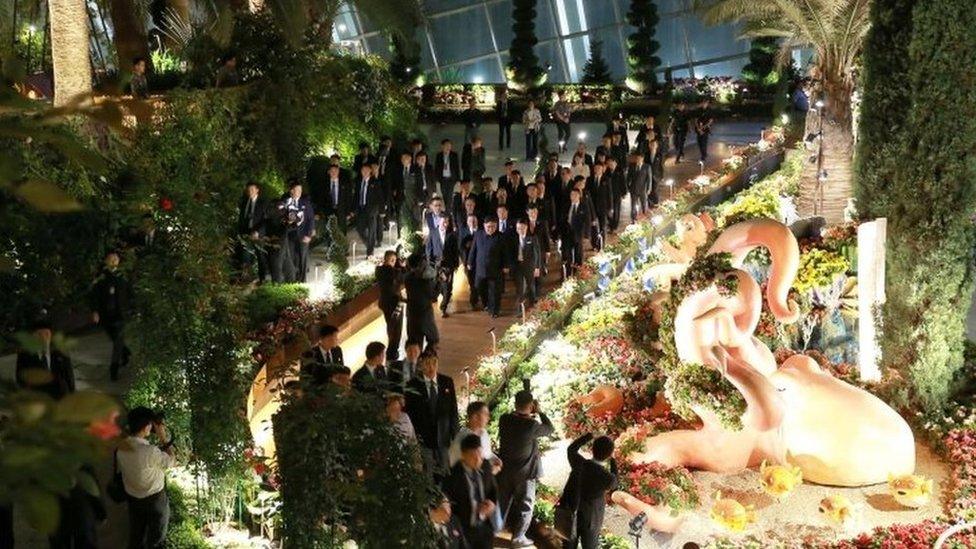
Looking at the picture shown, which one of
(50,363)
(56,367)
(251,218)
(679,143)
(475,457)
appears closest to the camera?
(475,457)

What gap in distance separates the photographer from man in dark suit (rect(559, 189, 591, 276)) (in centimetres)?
830

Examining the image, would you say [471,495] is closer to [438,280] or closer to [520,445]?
[520,445]

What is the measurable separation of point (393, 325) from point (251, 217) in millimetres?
2725

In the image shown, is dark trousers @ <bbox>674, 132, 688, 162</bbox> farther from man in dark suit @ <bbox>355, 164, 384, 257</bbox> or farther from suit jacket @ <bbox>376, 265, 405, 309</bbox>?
suit jacket @ <bbox>376, 265, 405, 309</bbox>

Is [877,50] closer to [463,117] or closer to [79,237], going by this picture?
[79,237]

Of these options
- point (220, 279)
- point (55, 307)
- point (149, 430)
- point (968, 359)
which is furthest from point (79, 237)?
point (968, 359)

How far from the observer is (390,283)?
1322 cm

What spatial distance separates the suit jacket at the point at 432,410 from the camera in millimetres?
9953

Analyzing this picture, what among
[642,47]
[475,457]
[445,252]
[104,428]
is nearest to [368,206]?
[445,252]

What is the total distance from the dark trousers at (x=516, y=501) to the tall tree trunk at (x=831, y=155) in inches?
420

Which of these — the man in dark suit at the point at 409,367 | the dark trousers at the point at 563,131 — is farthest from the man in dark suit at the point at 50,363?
the dark trousers at the point at 563,131

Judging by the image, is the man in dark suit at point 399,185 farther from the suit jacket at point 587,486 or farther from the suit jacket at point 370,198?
the suit jacket at point 587,486

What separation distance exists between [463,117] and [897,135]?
18.8m

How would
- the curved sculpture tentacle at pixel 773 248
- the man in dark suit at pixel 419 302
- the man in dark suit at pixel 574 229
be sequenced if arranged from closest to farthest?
1. the curved sculpture tentacle at pixel 773 248
2. the man in dark suit at pixel 419 302
3. the man in dark suit at pixel 574 229
